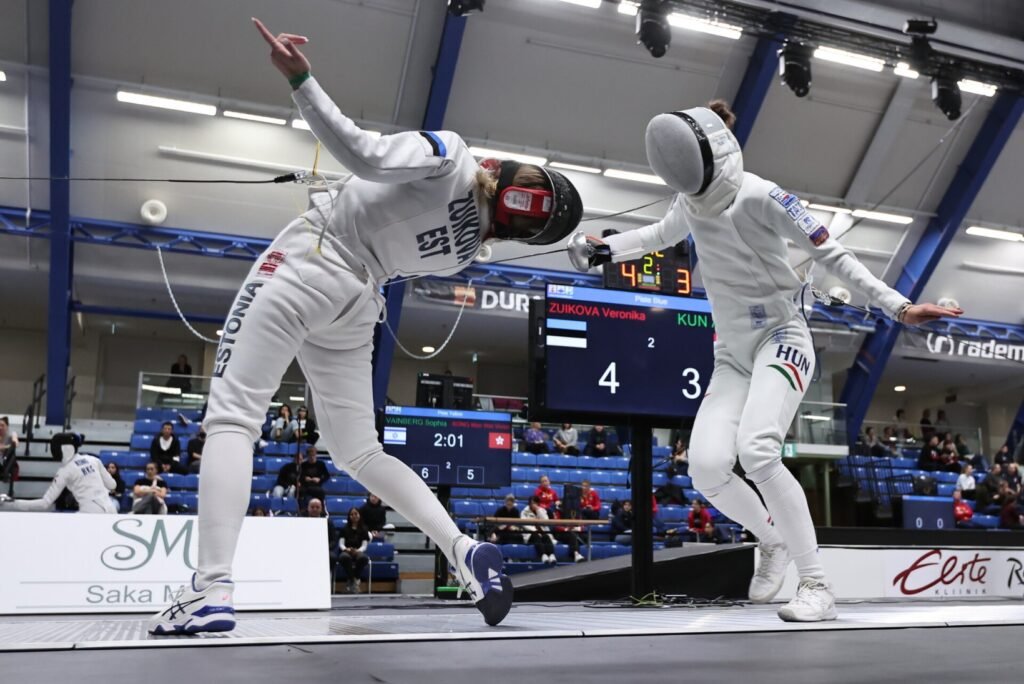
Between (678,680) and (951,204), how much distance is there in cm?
1564

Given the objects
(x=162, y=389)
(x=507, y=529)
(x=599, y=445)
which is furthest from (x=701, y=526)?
(x=162, y=389)

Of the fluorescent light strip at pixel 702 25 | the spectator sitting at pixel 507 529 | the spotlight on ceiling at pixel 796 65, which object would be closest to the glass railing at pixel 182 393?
the spectator sitting at pixel 507 529

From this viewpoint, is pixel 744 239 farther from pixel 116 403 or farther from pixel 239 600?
pixel 116 403

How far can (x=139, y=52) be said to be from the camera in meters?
11.5

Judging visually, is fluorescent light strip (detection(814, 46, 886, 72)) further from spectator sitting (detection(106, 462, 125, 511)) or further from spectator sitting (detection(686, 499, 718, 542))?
spectator sitting (detection(106, 462, 125, 511))

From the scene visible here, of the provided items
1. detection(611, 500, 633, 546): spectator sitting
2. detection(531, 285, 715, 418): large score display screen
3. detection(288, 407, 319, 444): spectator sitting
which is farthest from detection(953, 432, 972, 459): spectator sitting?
detection(531, 285, 715, 418): large score display screen

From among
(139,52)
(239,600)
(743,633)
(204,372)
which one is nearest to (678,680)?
→ (743,633)

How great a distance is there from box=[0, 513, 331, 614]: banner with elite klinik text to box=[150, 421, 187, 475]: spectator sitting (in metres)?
7.02

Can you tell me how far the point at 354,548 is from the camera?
375 inches

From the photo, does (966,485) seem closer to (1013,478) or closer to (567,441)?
(1013,478)

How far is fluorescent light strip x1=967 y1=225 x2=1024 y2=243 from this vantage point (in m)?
15.8

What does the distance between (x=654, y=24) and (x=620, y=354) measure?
8071mm

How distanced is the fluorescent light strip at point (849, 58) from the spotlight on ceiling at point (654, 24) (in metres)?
2.48

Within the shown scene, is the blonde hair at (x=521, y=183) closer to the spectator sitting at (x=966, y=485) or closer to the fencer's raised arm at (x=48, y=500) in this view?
the fencer's raised arm at (x=48, y=500)
